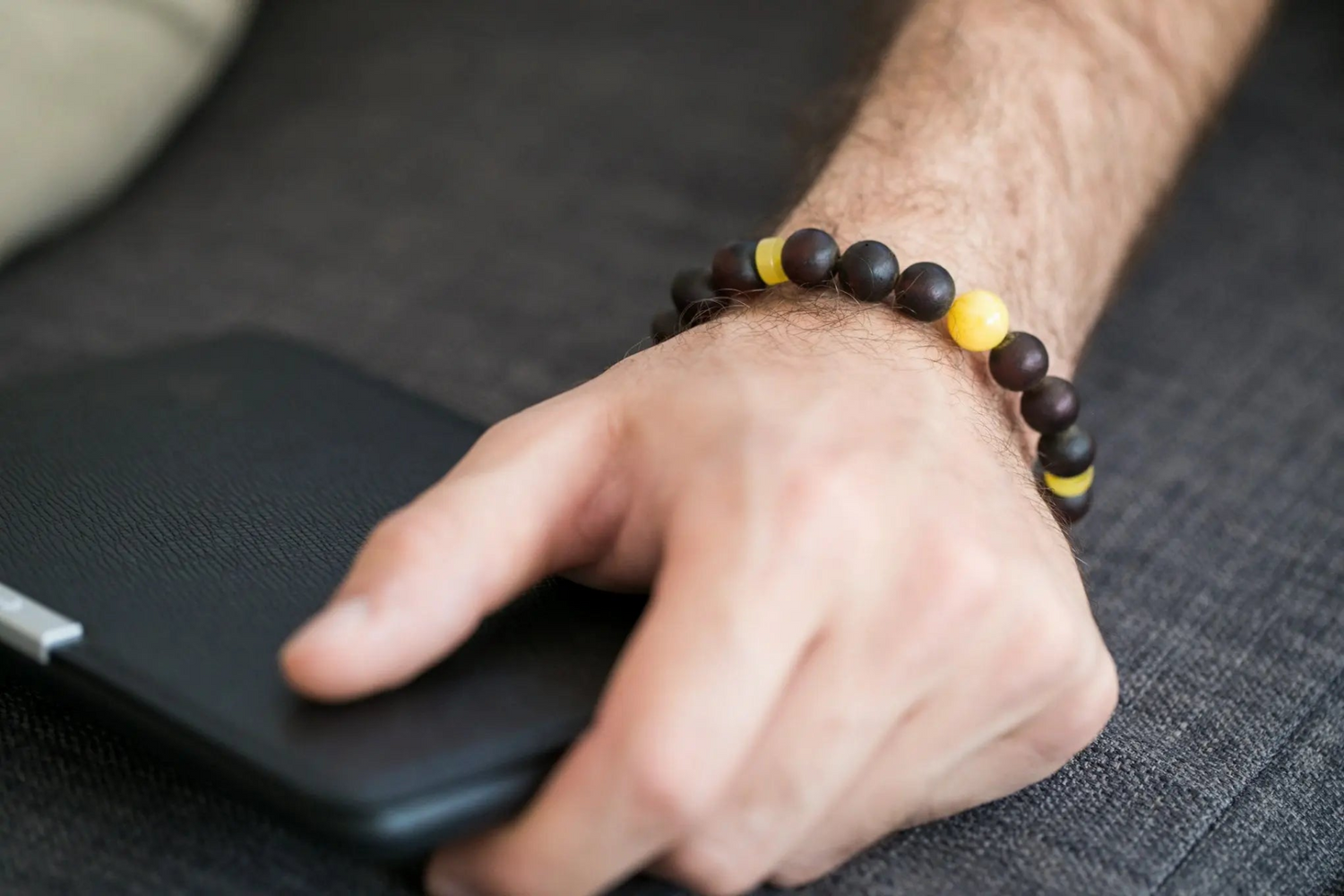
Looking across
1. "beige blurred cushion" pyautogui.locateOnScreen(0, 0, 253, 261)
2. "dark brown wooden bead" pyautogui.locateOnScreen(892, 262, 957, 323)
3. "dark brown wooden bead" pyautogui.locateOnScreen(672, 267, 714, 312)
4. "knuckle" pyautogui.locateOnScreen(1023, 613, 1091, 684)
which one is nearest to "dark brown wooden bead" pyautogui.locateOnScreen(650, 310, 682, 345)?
"dark brown wooden bead" pyautogui.locateOnScreen(672, 267, 714, 312)

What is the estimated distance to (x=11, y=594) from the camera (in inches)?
18.2

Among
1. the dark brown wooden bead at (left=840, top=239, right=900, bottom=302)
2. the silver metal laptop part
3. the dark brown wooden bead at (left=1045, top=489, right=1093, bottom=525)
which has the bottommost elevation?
the silver metal laptop part

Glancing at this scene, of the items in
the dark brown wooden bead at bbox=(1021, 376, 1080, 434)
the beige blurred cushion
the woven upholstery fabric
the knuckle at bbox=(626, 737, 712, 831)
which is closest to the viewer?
the knuckle at bbox=(626, 737, 712, 831)

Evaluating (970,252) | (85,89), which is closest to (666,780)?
(970,252)

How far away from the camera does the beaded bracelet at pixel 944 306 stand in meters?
0.58

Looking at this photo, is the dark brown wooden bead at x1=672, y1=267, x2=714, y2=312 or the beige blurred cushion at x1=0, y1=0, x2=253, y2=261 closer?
the dark brown wooden bead at x1=672, y1=267, x2=714, y2=312

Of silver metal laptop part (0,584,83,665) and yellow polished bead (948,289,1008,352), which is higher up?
yellow polished bead (948,289,1008,352)

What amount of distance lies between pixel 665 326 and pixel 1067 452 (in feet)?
0.64

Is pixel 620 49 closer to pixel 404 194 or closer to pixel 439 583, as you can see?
pixel 404 194

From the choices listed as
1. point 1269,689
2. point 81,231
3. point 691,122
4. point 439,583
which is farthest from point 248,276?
point 1269,689

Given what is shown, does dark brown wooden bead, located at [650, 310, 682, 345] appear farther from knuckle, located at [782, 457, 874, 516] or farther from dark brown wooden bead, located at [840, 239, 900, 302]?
knuckle, located at [782, 457, 874, 516]

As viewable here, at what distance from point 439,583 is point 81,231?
0.59 meters

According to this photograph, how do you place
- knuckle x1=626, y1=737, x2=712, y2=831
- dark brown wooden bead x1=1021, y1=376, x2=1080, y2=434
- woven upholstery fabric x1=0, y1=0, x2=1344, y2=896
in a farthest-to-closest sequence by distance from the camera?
1. dark brown wooden bead x1=1021, y1=376, x2=1080, y2=434
2. woven upholstery fabric x1=0, y1=0, x2=1344, y2=896
3. knuckle x1=626, y1=737, x2=712, y2=831

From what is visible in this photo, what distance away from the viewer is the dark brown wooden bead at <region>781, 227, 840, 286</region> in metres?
0.58
